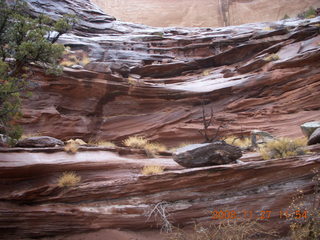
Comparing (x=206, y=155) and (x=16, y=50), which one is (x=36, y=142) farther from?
(x=206, y=155)

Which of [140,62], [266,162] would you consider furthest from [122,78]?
[266,162]

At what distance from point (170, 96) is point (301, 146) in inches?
303

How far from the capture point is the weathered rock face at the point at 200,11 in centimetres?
3781

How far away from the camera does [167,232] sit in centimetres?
740

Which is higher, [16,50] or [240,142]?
[16,50]

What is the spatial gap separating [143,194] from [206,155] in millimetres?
2313

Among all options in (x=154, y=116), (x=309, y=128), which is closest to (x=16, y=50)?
(x=154, y=116)

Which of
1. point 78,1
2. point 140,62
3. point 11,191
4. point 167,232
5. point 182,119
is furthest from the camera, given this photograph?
point 78,1

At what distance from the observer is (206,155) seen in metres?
8.97

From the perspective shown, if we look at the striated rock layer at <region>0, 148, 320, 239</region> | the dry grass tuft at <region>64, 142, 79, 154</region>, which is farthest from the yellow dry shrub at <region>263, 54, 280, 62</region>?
the dry grass tuft at <region>64, 142, 79, 154</region>

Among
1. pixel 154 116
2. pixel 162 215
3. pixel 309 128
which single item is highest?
pixel 154 116

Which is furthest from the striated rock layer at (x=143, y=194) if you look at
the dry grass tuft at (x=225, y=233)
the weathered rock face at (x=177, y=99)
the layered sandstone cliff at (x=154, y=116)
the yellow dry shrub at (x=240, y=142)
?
the weathered rock face at (x=177, y=99)

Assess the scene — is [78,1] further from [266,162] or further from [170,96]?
[266,162]

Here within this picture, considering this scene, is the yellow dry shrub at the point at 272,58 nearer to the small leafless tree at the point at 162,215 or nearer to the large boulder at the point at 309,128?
the large boulder at the point at 309,128
